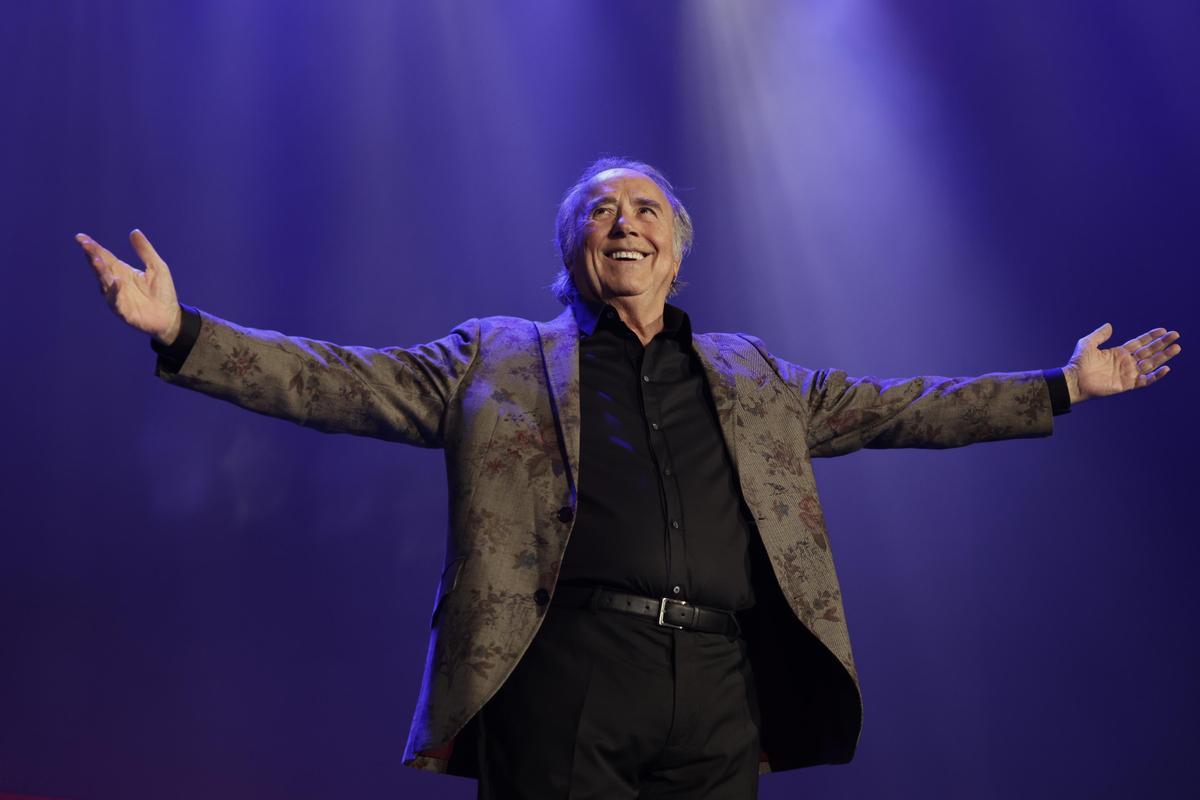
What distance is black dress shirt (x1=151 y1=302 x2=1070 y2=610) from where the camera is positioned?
1.56 metres

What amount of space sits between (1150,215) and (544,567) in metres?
2.61

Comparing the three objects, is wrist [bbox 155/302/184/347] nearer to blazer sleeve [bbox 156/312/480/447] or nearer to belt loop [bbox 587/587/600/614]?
blazer sleeve [bbox 156/312/480/447]

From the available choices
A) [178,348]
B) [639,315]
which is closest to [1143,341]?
[639,315]

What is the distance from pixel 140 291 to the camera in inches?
55.7

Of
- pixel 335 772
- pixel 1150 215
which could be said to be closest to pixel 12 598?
pixel 335 772

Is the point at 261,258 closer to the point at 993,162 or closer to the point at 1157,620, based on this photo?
the point at 993,162

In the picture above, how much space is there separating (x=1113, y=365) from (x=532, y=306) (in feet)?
5.76

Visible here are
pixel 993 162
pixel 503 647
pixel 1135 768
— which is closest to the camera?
pixel 503 647

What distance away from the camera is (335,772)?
297 centimetres

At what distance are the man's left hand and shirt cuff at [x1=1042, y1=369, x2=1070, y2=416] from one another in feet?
0.04

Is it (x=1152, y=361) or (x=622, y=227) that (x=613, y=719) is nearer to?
(x=622, y=227)

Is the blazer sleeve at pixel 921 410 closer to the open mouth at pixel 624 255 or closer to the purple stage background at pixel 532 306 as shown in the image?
the open mouth at pixel 624 255

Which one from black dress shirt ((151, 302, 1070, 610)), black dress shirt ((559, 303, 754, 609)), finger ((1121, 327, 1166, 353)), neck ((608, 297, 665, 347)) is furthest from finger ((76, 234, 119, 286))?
finger ((1121, 327, 1166, 353))

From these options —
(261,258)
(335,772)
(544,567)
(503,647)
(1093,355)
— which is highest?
(261,258)
